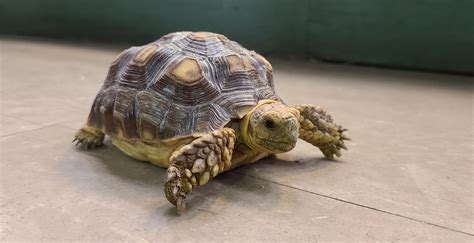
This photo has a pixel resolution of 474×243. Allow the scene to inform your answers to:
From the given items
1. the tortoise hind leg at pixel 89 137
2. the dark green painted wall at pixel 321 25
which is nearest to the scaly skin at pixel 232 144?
the tortoise hind leg at pixel 89 137

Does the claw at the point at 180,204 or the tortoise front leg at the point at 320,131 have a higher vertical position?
the tortoise front leg at the point at 320,131

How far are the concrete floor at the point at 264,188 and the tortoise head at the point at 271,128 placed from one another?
209 mm

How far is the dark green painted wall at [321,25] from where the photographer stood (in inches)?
214

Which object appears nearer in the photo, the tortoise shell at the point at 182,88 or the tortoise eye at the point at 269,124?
the tortoise eye at the point at 269,124

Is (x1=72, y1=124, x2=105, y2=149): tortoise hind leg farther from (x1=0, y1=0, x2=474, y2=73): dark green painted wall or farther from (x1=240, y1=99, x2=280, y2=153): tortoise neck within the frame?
(x1=0, y1=0, x2=474, y2=73): dark green painted wall

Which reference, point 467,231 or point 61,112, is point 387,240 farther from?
point 61,112

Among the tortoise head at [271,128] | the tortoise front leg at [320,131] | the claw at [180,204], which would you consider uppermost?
the tortoise head at [271,128]

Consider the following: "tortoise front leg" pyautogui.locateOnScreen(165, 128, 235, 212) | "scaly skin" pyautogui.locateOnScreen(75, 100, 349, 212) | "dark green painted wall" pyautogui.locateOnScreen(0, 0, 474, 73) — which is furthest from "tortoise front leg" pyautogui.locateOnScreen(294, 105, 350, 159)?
"dark green painted wall" pyautogui.locateOnScreen(0, 0, 474, 73)

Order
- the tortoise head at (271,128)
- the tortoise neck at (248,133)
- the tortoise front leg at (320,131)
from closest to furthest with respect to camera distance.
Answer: the tortoise head at (271,128)
the tortoise neck at (248,133)
the tortoise front leg at (320,131)

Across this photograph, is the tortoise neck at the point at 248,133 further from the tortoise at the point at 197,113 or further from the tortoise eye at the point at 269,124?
the tortoise eye at the point at 269,124

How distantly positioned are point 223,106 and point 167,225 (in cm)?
60

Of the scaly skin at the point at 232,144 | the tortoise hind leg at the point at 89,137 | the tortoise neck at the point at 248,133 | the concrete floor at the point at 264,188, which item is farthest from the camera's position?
the tortoise hind leg at the point at 89,137

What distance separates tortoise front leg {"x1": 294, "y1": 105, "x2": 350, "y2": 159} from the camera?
232 cm

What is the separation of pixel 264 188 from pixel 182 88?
22.2 inches
